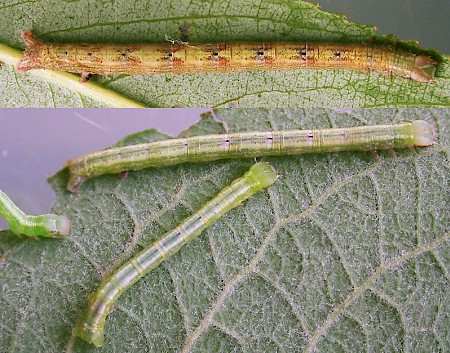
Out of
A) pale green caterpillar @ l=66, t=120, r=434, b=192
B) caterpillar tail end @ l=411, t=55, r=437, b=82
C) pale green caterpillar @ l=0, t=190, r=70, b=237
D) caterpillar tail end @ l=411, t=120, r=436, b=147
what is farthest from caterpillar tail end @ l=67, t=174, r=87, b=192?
caterpillar tail end @ l=411, t=55, r=437, b=82

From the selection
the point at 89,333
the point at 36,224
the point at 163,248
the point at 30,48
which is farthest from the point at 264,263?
the point at 30,48

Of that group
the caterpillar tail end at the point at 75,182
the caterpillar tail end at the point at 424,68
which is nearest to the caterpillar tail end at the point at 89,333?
the caterpillar tail end at the point at 75,182

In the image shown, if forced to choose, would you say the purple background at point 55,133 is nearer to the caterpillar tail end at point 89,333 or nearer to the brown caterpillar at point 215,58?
the brown caterpillar at point 215,58

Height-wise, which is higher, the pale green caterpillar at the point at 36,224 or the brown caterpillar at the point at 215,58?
the brown caterpillar at the point at 215,58

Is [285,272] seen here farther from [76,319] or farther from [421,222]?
[76,319]

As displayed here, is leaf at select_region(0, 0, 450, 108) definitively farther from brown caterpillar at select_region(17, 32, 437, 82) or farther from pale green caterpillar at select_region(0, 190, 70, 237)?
pale green caterpillar at select_region(0, 190, 70, 237)

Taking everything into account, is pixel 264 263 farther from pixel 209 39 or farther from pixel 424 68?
pixel 424 68
